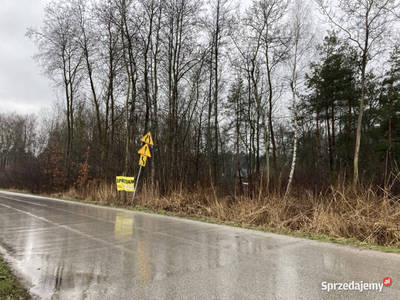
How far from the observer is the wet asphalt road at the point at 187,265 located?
135 inches

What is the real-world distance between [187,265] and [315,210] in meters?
4.54

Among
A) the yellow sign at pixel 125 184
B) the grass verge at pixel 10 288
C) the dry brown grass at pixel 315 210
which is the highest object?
the yellow sign at pixel 125 184

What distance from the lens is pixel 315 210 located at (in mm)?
7590

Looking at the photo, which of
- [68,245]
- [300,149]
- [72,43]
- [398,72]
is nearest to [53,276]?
[68,245]

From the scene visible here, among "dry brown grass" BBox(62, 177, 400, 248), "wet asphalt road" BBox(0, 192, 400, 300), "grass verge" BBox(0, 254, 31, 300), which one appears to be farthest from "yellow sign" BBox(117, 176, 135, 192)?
"grass verge" BBox(0, 254, 31, 300)

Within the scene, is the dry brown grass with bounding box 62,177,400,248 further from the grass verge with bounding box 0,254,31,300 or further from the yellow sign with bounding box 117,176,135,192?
the grass verge with bounding box 0,254,31,300

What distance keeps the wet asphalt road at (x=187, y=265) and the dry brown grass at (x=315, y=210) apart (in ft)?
3.83

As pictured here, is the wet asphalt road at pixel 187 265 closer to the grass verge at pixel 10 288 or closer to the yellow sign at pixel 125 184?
the grass verge at pixel 10 288

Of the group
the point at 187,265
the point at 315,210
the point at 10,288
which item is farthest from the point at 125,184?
the point at 10,288

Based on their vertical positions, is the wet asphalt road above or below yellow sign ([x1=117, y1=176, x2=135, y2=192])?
below

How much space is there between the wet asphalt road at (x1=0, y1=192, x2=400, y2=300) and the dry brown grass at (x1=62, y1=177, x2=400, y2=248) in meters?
1.17

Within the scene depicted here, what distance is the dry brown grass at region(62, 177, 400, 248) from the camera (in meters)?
6.21

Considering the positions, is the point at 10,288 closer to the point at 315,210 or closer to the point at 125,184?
the point at 315,210

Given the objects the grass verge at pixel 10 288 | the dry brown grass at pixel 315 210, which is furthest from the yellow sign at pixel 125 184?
the grass verge at pixel 10 288
